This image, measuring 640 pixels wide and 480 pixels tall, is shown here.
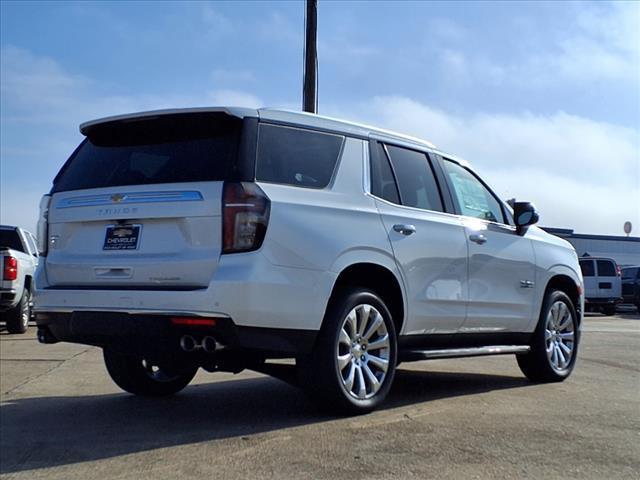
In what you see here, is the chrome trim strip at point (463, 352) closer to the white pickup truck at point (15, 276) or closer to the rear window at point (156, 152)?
the rear window at point (156, 152)

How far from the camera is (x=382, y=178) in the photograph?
5.95 meters

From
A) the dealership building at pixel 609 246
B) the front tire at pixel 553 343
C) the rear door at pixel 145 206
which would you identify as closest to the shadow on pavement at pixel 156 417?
the front tire at pixel 553 343

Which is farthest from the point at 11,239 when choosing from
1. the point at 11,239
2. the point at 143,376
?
the point at 143,376

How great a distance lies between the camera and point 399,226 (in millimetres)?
5836

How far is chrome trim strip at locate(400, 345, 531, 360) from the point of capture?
5.92 metres

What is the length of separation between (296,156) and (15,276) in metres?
9.80

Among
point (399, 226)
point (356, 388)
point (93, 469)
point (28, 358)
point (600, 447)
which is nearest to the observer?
point (93, 469)

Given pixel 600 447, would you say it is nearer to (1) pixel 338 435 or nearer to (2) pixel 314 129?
(1) pixel 338 435

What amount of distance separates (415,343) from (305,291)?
1442 mm

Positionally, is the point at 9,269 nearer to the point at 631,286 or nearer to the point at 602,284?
the point at 602,284

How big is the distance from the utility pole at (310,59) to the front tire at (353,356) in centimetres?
1121

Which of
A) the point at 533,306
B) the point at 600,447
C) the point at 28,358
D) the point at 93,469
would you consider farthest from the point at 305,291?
the point at 28,358

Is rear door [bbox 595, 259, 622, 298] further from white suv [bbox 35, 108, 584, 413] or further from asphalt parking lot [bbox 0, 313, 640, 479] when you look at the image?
white suv [bbox 35, 108, 584, 413]

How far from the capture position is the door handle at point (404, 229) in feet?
19.1
